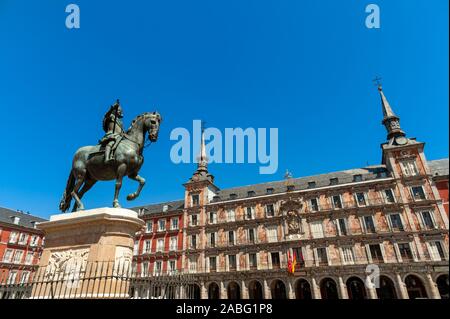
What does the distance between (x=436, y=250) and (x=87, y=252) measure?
3289cm

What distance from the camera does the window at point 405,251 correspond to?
26.7 meters

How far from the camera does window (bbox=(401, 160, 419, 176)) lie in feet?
95.0

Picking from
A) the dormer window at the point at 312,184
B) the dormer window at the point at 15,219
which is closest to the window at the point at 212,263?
the dormer window at the point at 312,184

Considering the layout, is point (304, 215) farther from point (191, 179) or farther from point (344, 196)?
point (191, 179)

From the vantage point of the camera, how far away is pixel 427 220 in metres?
27.2

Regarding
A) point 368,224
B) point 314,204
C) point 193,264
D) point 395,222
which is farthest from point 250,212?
point 395,222

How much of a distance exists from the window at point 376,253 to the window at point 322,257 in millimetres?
4871

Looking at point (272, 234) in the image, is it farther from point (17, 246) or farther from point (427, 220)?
point (17, 246)

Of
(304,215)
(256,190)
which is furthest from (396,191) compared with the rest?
(256,190)

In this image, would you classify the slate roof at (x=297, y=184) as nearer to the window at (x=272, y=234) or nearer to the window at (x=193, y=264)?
the window at (x=272, y=234)
